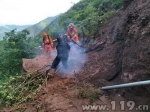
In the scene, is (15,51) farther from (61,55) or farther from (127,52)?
(127,52)

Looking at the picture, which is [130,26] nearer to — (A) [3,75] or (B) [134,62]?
(B) [134,62]

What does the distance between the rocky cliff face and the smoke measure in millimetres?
298

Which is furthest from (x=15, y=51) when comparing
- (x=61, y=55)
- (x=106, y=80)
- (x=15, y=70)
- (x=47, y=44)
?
(x=106, y=80)

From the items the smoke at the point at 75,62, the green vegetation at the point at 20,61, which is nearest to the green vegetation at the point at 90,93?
the green vegetation at the point at 20,61

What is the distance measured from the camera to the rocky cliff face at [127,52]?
5477 mm

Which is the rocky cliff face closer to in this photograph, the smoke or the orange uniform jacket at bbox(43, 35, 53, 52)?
the smoke

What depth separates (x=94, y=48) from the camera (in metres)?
8.73

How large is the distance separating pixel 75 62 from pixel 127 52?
2.47 metres

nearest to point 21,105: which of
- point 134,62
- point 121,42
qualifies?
point 134,62

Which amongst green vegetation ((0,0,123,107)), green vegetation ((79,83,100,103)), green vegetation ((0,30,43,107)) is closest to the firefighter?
green vegetation ((0,0,123,107))

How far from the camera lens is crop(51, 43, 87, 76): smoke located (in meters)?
7.44

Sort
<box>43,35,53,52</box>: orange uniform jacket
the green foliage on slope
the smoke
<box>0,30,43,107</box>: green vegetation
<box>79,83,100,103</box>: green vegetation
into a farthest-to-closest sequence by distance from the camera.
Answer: the green foliage on slope → <box>43,35,53,52</box>: orange uniform jacket → the smoke → <box>0,30,43,107</box>: green vegetation → <box>79,83,100,103</box>: green vegetation

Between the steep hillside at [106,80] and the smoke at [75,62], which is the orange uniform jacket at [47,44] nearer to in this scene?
the smoke at [75,62]

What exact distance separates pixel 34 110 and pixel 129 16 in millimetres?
4128
